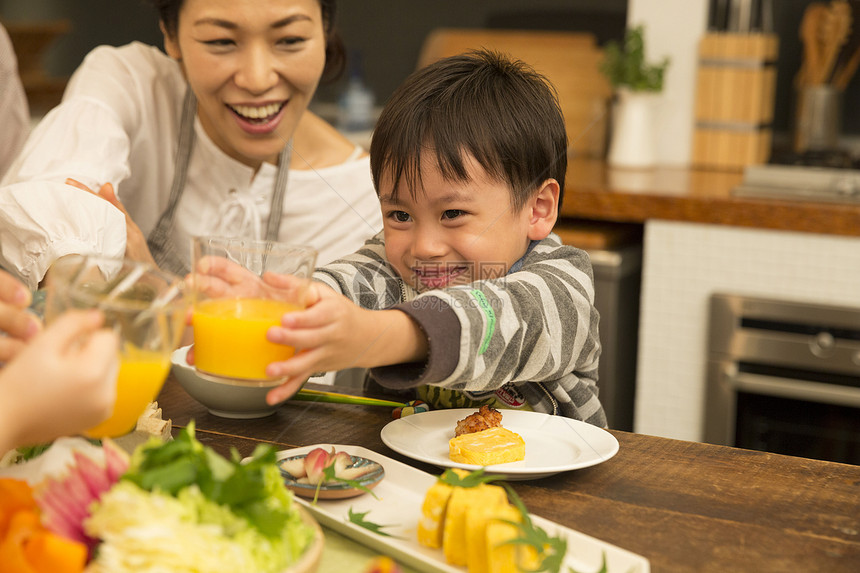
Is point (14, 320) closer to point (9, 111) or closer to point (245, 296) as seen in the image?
point (245, 296)

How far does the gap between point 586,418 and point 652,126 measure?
6.03 ft

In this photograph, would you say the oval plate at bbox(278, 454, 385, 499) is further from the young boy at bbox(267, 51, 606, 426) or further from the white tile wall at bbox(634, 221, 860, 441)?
the white tile wall at bbox(634, 221, 860, 441)

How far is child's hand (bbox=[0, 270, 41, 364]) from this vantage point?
2.32 feet

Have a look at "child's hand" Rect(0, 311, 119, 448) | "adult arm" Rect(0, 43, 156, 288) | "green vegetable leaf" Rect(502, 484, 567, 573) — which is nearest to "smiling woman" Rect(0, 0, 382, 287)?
"adult arm" Rect(0, 43, 156, 288)

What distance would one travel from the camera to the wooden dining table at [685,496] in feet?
2.65

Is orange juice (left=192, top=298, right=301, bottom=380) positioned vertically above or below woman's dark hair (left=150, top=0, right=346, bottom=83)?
below

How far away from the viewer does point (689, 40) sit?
9.27ft

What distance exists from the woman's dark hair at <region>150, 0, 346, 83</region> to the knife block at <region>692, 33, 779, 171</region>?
4.20ft

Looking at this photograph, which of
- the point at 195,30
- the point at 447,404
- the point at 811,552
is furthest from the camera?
the point at 195,30

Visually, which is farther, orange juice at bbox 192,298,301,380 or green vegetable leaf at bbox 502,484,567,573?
orange juice at bbox 192,298,301,380

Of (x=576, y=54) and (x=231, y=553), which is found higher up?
(x=576, y=54)

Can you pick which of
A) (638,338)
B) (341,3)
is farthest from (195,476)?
(341,3)

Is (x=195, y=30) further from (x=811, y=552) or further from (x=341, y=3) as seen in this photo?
(x=341, y=3)

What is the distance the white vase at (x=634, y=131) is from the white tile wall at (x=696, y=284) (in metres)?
0.58
